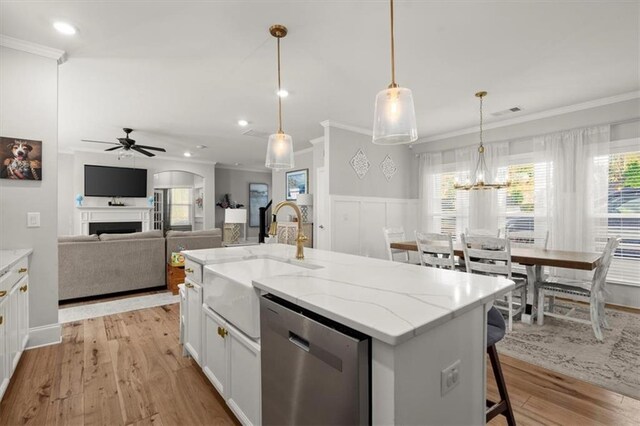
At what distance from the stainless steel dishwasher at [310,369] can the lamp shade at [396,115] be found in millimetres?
1109

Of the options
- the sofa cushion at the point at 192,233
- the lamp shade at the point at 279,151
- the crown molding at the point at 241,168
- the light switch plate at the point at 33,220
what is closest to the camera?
the lamp shade at the point at 279,151

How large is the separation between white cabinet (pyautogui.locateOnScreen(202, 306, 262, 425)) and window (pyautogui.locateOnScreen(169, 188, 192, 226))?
8675mm

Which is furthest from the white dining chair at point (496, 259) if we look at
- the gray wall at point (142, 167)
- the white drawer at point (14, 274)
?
the gray wall at point (142, 167)

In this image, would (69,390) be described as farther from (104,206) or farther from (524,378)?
(104,206)

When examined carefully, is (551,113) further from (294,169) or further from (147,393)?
(147,393)

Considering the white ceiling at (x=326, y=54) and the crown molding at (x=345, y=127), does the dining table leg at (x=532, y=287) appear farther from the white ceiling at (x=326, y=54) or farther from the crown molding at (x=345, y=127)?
the crown molding at (x=345, y=127)

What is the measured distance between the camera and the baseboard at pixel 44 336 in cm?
269

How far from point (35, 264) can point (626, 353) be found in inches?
201

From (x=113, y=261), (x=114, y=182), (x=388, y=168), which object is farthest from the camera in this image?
(x=114, y=182)

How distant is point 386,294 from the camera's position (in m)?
1.18

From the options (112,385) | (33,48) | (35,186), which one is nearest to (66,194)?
(35,186)

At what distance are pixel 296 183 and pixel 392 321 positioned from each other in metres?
6.44

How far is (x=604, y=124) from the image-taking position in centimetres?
393

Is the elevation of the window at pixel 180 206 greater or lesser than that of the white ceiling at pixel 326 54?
lesser
